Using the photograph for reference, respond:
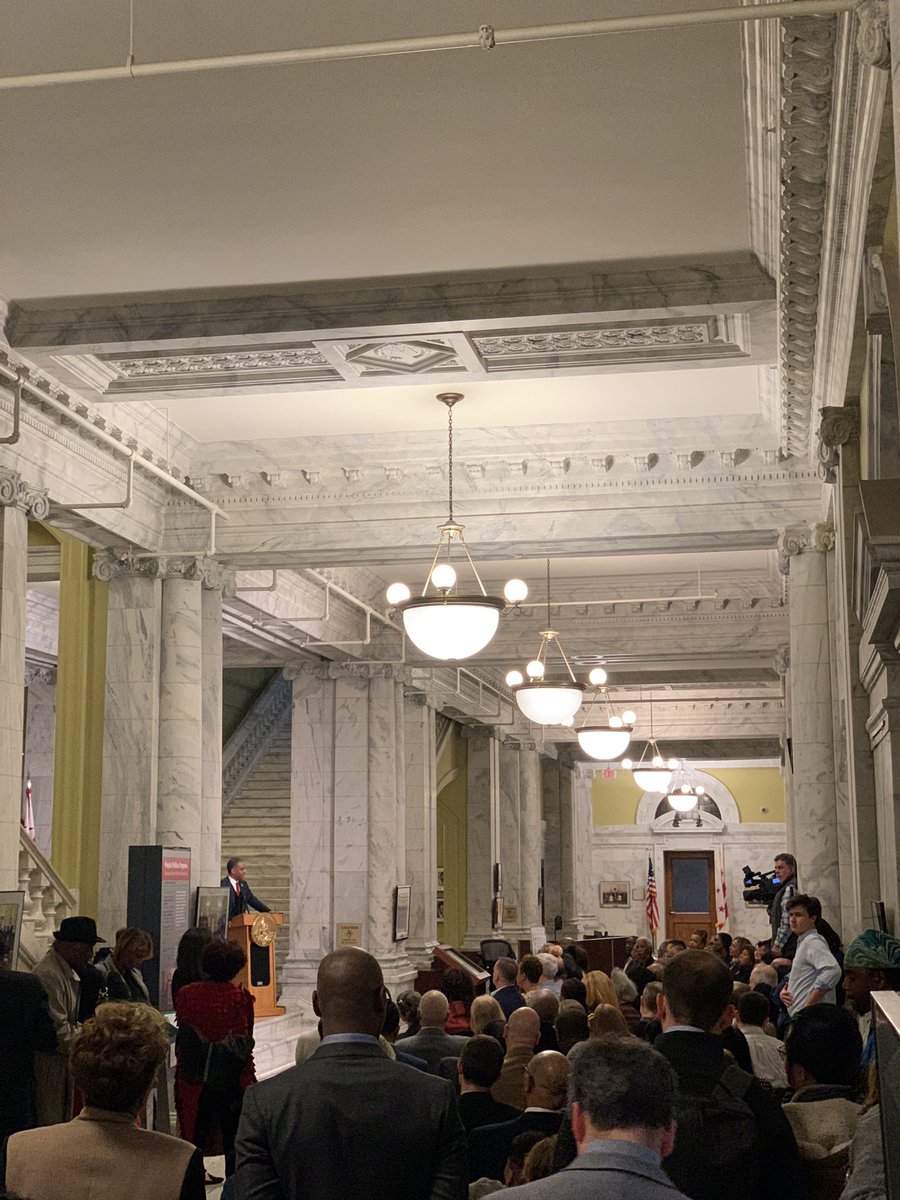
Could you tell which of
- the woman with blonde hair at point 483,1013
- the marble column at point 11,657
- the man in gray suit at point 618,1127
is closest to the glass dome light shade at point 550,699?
the marble column at point 11,657

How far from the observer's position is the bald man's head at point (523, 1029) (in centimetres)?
541

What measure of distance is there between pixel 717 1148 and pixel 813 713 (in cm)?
756

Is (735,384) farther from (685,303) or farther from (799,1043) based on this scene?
(799,1043)

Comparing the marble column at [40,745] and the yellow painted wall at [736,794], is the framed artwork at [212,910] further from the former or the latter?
the yellow painted wall at [736,794]

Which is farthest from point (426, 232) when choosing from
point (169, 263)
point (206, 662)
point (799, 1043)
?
point (206, 662)

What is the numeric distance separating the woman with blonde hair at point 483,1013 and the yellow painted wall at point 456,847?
52.9 feet

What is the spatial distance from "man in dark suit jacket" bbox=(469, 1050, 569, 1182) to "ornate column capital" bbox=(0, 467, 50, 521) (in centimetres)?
546

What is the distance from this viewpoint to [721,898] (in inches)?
1325

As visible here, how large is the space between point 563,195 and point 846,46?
2.20m

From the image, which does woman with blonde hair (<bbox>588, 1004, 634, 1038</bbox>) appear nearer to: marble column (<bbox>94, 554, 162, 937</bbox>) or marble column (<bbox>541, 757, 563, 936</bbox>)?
marble column (<bbox>94, 554, 162, 937</bbox>)

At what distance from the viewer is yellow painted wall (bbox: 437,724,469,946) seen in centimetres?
2275

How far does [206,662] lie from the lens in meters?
11.0

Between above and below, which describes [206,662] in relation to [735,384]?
below

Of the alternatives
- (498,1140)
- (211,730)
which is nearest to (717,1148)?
(498,1140)
